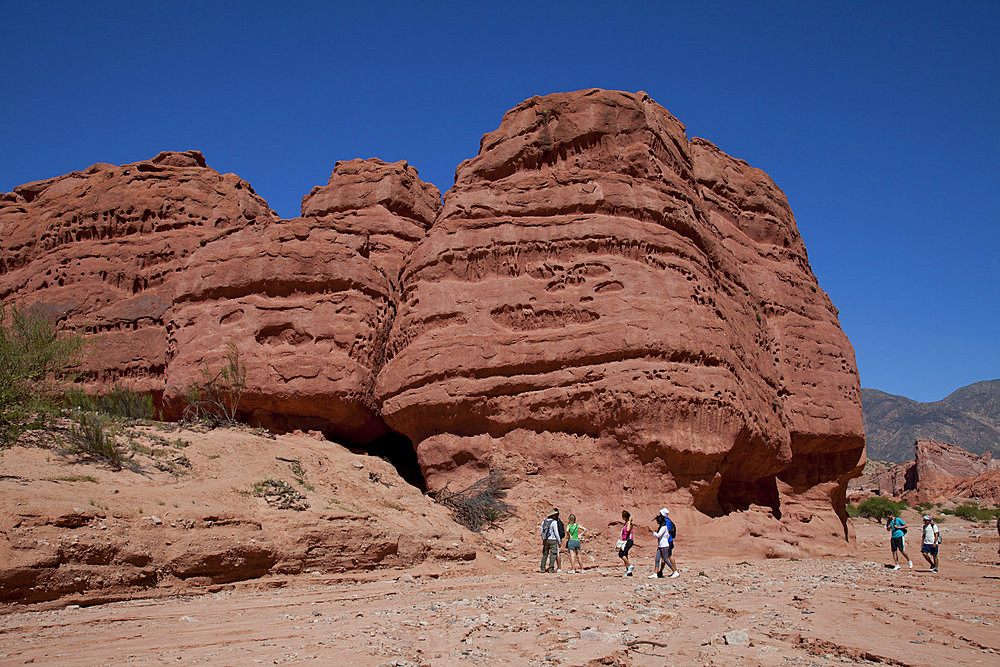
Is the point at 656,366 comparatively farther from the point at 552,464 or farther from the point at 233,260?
the point at 233,260

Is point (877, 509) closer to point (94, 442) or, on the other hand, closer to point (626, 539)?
point (626, 539)

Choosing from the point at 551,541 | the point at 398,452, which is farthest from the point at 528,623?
the point at 398,452

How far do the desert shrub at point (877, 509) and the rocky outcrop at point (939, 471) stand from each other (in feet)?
12.3

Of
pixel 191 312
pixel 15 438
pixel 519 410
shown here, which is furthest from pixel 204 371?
pixel 519 410

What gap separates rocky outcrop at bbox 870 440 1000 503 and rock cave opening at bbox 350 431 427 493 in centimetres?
4102

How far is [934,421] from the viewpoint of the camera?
14012 centimetres

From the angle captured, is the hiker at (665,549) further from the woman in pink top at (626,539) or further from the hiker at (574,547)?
the hiker at (574,547)

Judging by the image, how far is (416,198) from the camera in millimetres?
21031

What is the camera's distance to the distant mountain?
131m

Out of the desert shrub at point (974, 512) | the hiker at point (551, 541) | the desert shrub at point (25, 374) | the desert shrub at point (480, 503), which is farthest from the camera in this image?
the desert shrub at point (974, 512)

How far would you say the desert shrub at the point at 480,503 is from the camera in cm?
1324

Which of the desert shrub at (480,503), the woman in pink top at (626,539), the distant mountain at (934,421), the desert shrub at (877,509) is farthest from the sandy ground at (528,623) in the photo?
the distant mountain at (934,421)

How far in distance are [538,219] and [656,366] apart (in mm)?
4222

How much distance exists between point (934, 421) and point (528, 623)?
157749mm
